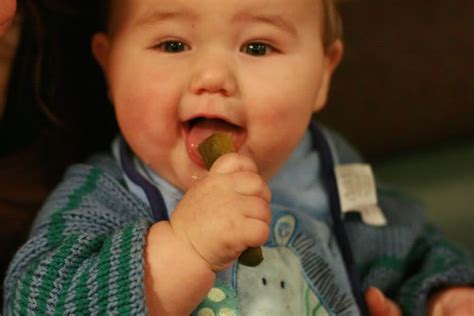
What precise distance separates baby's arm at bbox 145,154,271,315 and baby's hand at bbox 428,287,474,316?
0.38 meters

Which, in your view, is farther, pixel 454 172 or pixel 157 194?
pixel 454 172

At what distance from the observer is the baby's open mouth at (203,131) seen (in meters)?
0.85

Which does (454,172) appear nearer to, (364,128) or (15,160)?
(364,128)

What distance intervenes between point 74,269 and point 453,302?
20.1 inches

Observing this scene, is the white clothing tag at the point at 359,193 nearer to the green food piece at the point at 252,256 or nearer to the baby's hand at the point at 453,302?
the baby's hand at the point at 453,302

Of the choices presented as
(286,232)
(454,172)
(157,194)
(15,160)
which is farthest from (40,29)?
(454,172)

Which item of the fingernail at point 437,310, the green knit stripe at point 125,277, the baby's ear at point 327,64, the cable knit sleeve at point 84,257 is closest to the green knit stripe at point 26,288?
the cable knit sleeve at point 84,257

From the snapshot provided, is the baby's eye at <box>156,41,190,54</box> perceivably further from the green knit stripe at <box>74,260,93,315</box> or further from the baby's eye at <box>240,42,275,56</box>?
the green knit stripe at <box>74,260,93,315</box>

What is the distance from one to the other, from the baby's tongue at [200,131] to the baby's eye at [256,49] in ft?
0.29

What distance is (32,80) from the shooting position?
1081 millimetres

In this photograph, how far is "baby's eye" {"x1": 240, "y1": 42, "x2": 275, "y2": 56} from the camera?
87 centimetres

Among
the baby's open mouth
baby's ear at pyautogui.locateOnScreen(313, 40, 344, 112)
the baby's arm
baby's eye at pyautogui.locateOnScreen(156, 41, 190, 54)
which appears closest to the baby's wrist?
the baby's arm

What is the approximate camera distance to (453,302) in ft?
3.35

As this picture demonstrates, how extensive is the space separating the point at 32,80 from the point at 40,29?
3.1 inches
